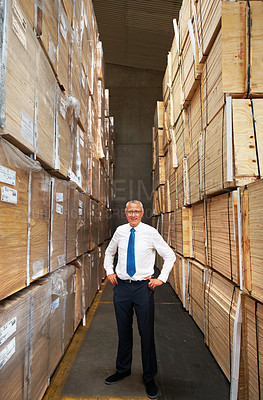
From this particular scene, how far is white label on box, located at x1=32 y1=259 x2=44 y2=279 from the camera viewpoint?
6.72ft

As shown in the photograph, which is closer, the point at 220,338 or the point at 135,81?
the point at 220,338

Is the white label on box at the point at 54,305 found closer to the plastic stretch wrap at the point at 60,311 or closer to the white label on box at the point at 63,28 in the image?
the plastic stretch wrap at the point at 60,311

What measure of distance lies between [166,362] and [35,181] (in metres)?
2.47

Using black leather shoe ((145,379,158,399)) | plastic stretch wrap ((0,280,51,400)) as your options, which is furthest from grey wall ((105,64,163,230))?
plastic stretch wrap ((0,280,51,400))

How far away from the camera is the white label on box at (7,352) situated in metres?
1.51

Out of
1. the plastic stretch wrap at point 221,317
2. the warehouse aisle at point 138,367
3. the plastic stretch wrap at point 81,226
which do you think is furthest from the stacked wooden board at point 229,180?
the plastic stretch wrap at point 81,226

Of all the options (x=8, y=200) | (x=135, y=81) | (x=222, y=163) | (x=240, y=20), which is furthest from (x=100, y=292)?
(x=135, y=81)

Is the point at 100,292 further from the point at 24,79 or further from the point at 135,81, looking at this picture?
the point at 135,81

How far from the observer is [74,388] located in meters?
2.61

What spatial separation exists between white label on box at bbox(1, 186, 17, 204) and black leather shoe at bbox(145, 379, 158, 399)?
2.07 m

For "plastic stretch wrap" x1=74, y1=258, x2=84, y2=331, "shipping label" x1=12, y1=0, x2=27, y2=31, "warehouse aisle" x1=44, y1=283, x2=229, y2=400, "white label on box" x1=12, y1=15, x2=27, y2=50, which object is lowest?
"warehouse aisle" x1=44, y1=283, x2=229, y2=400

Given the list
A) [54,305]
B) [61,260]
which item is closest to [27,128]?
[61,260]

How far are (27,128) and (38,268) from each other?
1036mm

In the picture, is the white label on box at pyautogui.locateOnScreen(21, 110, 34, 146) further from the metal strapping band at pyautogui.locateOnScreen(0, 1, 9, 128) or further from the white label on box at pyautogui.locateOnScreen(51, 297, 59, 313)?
the white label on box at pyautogui.locateOnScreen(51, 297, 59, 313)
